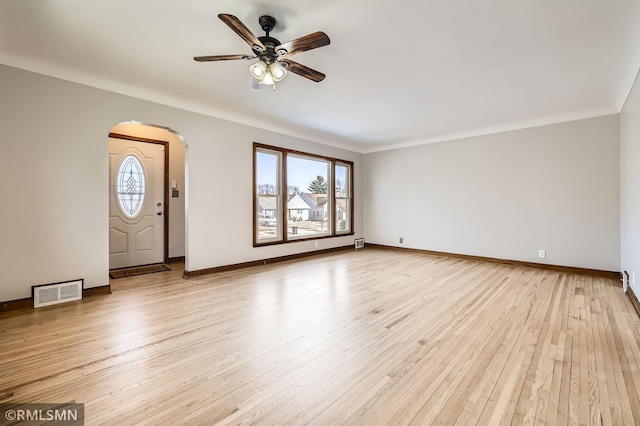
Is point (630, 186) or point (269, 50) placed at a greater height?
point (269, 50)

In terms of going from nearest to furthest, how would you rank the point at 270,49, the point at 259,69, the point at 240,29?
1. the point at 240,29
2. the point at 270,49
3. the point at 259,69

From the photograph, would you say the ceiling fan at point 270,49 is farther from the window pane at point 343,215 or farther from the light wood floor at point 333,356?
the window pane at point 343,215

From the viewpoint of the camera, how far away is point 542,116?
182 inches

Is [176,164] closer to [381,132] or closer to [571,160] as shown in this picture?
[381,132]

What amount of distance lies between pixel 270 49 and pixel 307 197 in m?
4.00

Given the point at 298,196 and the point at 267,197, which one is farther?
the point at 298,196

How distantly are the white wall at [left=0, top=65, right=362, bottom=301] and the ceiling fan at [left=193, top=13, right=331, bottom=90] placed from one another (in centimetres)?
192

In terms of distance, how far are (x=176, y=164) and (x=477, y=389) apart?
5598mm

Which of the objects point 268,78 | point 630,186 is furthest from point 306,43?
point 630,186

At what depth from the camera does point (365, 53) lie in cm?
276

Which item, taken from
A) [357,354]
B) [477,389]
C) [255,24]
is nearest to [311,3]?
[255,24]

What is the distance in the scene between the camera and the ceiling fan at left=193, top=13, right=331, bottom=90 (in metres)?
2.07

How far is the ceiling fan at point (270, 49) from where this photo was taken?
6.81 ft

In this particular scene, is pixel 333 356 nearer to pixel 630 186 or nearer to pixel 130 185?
pixel 630 186
